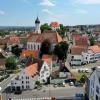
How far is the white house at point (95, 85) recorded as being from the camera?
3782 centimetres

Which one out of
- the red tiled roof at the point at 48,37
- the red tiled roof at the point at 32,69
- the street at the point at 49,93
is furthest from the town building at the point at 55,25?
the street at the point at 49,93

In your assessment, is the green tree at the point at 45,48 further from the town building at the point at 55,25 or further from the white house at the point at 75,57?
the town building at the point at 55,25

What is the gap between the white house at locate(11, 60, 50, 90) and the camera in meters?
50.0

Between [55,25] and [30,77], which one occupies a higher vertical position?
[55,25]

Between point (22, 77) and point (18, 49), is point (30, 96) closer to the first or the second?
point (22, 77)

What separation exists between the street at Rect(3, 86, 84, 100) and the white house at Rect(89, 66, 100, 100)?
5.15 metres

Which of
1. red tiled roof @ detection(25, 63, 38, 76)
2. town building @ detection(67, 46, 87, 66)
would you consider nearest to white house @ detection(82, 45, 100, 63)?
town building @ detection(67, 46, 87, 66)

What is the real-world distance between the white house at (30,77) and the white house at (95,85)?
1330 cm

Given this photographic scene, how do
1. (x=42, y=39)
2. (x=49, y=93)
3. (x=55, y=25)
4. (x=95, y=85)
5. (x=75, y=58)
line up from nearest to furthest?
(x=95, y=85)
(x=49, y=93)
(x=75, y=58)
(x=42, y=39)
(x=55, y=25)

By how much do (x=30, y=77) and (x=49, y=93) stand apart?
222 inches

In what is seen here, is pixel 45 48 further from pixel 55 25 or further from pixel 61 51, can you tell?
pixel 55 25

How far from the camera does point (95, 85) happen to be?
38812 mm

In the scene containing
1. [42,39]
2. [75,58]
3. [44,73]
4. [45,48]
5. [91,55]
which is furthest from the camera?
[42,39]

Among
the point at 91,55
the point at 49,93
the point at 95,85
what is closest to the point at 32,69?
the point at 49,93
